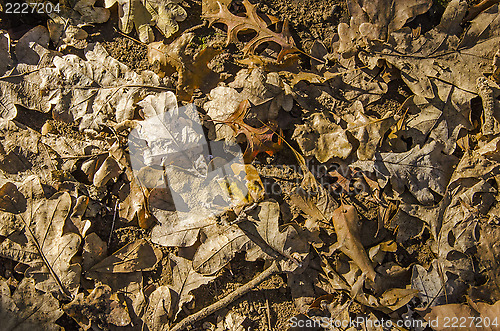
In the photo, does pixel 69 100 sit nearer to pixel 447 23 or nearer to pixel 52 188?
pixel 52 188

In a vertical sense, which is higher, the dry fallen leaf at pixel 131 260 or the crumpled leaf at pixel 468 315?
the dry fallen leaf at pixel 131 260

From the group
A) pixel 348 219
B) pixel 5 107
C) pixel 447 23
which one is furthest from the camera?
pixel 5 107

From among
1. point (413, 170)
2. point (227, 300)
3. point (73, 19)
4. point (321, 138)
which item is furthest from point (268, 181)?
point (73, 19)

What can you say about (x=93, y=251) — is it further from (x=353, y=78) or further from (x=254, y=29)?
(x=353, y=78)

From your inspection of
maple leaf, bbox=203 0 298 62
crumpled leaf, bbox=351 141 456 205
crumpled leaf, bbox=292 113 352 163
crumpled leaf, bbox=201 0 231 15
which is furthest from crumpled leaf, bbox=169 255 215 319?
crumpled leaf, bbox=201 0 231 15

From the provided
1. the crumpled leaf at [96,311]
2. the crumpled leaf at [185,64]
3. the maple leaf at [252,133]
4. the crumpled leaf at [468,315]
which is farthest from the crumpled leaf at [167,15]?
the crumpled leaf at [468,315]

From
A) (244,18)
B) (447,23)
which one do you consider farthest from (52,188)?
(447,23)

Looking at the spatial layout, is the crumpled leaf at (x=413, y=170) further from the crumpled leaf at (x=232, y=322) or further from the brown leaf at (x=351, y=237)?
the crumpled leaf at (x=232, y=322)
